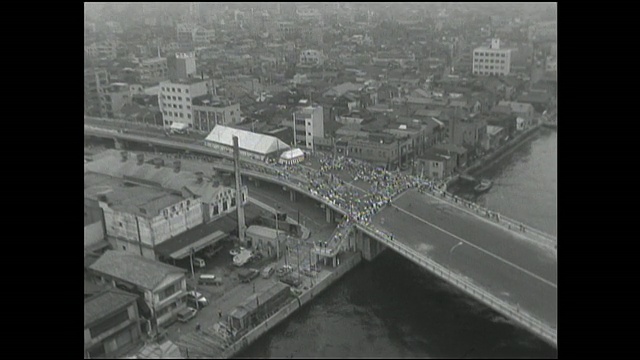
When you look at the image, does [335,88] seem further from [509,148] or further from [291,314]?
[291,314]

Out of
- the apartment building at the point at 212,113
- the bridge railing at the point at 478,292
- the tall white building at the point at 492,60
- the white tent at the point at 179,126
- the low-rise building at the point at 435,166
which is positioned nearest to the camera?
the bridge railing at the point at 478,292

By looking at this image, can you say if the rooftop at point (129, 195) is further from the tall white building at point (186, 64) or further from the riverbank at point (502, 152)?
the tall white building at point (186, 64)

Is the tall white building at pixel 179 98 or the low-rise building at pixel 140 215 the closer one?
the low-rise building at pixel 140 215

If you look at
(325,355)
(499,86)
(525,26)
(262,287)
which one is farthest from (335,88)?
(325,355)

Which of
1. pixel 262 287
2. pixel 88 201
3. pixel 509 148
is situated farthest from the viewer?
pixel 509 148

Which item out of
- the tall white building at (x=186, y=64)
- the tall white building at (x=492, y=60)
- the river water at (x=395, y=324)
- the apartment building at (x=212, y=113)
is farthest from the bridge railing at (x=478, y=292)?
the tall white building at (x=186, y=64)

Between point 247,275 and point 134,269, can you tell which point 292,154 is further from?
point 134,269
